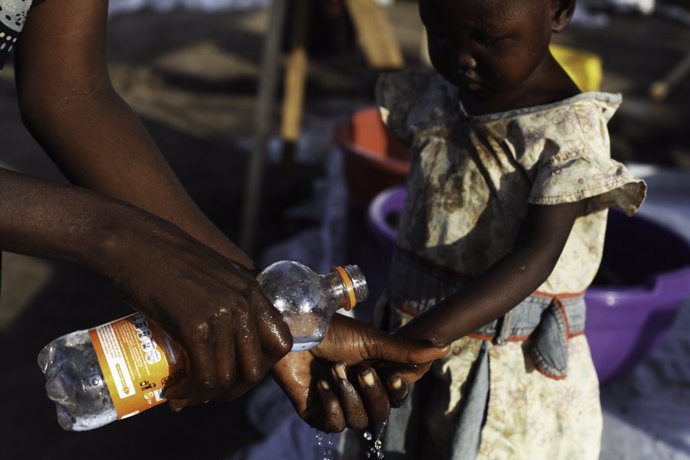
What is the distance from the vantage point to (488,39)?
5.25 feet

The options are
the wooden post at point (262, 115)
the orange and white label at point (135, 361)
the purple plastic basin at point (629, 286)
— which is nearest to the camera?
the orange and white label at point (135, 361)

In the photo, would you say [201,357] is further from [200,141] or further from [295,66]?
[200,141]

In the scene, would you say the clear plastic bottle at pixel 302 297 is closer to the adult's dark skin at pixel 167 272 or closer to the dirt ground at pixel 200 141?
the adult's dark skin at pixel 167 272

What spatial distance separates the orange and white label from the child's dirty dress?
0.74 meters

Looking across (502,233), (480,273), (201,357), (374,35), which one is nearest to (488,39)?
(502,233)

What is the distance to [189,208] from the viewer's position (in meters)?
1.66

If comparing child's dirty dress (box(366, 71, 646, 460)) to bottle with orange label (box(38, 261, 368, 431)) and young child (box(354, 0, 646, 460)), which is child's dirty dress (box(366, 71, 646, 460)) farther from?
bottle with orange label (box(38, 261, 368, 431))

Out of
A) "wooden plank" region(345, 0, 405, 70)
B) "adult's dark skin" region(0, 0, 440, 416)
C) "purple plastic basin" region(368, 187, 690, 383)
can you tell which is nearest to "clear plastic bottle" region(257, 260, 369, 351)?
"adult's dark skin" region(0, 0, 440, 416)

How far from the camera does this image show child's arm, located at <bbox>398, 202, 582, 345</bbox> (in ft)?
5.07

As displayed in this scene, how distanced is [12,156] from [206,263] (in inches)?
214

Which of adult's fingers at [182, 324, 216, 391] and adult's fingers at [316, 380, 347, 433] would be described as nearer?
adult's fingers at [182, 324, 216, 391]

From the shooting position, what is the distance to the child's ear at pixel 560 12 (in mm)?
1688

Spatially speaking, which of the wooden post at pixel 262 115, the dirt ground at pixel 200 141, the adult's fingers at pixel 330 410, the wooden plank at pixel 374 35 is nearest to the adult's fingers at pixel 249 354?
the adult's fingers at pixel 330 410

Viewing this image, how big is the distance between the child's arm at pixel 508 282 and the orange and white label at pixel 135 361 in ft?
1.67
